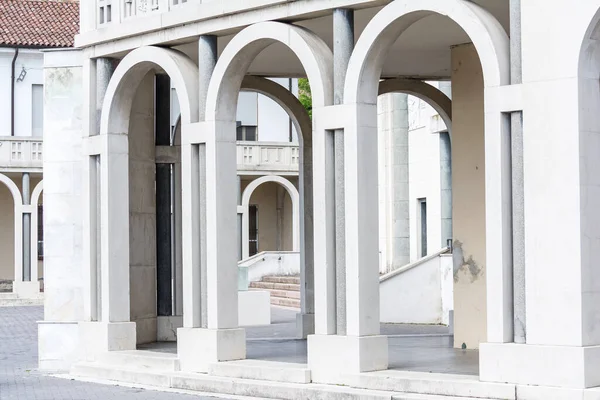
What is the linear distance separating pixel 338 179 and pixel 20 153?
2957cm

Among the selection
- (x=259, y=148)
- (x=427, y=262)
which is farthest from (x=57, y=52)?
(x=259, y=148)

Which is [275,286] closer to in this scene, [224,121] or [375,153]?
[224,121]

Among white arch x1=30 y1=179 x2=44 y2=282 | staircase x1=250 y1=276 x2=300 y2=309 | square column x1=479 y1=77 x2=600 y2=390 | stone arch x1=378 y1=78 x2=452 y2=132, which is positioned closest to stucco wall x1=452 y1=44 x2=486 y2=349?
stone arch x1=378 y1=78 x2=452 y2=132

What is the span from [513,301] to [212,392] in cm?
422

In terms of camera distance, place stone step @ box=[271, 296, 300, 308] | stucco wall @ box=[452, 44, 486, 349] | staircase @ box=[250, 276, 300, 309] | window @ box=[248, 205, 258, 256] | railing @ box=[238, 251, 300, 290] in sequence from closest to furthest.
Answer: stucco wall @ box=[452, 44, 486, 349], stone step @ box=[271, 296, 300, 308], staircase @ box=[250, 276, 300, 309], railing @ box=[238, 251, 300, 290], window @ box=[248, 205, 258, 256]

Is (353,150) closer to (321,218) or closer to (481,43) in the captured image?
(321,218)

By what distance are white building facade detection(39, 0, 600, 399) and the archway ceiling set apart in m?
0.06

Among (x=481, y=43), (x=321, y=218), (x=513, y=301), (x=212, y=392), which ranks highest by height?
(x=481, y=43)

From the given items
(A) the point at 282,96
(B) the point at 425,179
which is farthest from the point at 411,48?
(B) the point at 425,179

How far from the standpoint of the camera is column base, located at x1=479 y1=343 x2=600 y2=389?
37.9ft

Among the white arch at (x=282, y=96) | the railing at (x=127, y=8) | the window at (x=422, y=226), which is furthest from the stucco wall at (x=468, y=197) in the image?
the window at (x=422, y=226)

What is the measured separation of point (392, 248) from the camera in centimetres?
3403

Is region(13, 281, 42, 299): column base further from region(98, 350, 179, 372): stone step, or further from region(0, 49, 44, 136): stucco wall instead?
region(98, 350, 179, 372): stone step

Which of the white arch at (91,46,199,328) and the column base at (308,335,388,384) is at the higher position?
the white arch at (91,46,199,328)
